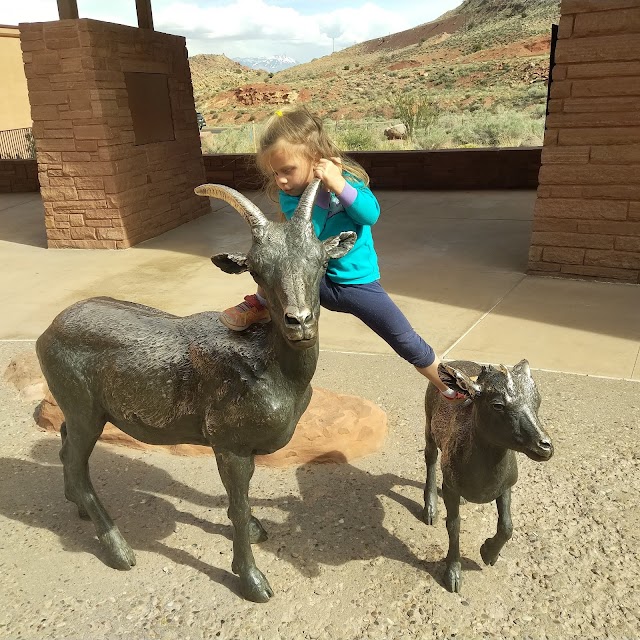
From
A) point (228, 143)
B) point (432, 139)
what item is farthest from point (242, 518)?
point (228, 143)

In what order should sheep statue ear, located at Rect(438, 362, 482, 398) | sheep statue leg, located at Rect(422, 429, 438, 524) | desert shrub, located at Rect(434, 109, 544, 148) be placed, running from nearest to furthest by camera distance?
sheep statue ear, located at Rect(438, 362, 482, 398) → sheep statue leg, located at Rect(422, 429, 438, 524) → desert shrub, located at Rect(434, 109, 544, 148)

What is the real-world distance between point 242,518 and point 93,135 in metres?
7.47

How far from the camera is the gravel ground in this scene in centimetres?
246

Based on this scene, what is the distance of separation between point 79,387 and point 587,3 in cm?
596


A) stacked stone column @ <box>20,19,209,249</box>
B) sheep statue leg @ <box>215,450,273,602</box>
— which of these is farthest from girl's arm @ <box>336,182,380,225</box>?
stacked stone column @ <box>20,19,209,249</box>

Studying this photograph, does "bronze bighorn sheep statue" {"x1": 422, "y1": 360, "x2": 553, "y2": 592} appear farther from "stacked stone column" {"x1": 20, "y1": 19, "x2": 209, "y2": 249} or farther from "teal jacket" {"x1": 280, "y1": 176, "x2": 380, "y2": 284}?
"stacked stone column" {"x1": 20, "y1": 19, "x2": 209, "y2": 249}

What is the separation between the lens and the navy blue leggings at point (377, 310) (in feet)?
9.23

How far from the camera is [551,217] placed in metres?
6.70

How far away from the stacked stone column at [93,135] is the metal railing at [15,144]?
35.4ft

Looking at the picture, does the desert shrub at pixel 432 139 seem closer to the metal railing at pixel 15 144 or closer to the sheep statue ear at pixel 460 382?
the metal railing at pixel 15 144

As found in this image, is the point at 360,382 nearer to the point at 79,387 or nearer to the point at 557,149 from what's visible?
the point at 79,387

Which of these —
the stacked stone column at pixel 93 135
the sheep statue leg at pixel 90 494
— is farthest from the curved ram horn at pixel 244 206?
the stacked stone column at pixel 93 135

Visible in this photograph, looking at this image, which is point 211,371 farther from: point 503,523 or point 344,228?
point 503,523

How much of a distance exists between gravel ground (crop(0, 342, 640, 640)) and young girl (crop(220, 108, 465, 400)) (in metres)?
0.81
